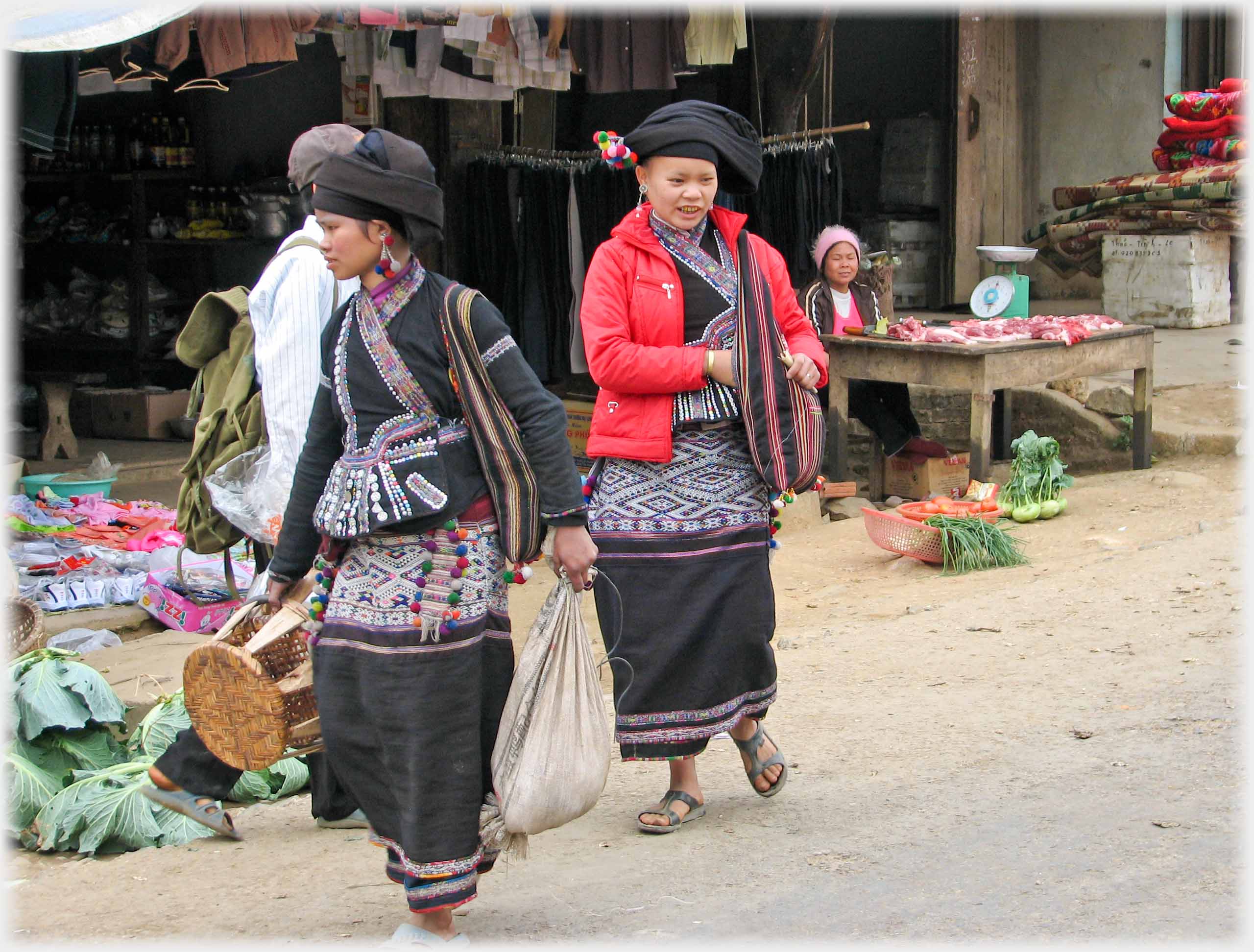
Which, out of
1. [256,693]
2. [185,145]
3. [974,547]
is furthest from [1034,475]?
[185,145]

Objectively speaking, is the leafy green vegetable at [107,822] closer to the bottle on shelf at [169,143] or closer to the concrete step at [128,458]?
the concrete step at [128,458]

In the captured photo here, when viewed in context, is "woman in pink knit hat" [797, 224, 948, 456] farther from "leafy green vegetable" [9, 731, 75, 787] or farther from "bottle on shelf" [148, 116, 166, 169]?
"leafy green vegetable" [9, 731, 75, 787]

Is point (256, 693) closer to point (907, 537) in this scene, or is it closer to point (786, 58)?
point (907, 537)

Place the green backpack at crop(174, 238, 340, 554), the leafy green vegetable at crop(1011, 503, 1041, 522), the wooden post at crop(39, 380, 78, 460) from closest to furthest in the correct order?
the green backpack at crop(174, 238, 340, 554)
the leafy green vegetable at crop(1011, 503, 1041, 522)
the wooden post at crop(39, 380, 78, 460)

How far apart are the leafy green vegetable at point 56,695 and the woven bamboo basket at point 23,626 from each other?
29 cm

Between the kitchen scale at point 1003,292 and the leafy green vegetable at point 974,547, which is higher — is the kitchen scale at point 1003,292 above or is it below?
above

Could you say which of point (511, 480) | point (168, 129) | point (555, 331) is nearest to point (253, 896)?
point (511, 480)

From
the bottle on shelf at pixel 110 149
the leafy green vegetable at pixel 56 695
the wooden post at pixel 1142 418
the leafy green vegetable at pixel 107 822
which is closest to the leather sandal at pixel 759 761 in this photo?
the leafy green vegetable at pixel 107 822

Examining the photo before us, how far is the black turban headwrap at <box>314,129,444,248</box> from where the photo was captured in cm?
293

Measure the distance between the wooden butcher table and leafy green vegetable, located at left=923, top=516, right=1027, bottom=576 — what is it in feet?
3.87

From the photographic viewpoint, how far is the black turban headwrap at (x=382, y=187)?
9.62 feet

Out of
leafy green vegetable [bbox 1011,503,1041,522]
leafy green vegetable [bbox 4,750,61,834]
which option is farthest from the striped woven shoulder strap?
leafy green vegetable [bbox 1011,503,1041,522]

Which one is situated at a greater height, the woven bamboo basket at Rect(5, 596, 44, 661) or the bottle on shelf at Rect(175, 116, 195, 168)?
the bottle on shelf at Rect(175, 116, 195, 168)

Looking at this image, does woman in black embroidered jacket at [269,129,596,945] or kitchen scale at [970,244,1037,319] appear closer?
woman in black embroidered jacket at [269,129,596,945]
